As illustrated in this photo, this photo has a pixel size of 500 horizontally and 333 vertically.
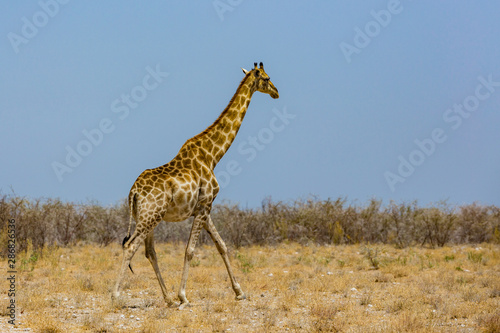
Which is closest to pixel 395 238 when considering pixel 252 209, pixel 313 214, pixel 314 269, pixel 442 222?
pixel 442 222

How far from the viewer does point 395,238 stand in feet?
72.9

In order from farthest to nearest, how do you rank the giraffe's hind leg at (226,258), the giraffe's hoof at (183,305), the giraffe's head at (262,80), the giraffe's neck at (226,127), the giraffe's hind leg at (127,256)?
the giraffe's head at (262,80), the giraffe's neck at (226,127), the giraffe's hind leg at (226,258), the giraffe's hoof at (183,305), the giraffe's hind leg at (127,256)

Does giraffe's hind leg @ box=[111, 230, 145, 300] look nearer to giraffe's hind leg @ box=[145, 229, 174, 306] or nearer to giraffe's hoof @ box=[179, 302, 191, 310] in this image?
giraffe's hind leg @ box=[145, 229, 174, 306]

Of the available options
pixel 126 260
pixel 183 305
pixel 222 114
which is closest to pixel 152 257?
pixel 126 260

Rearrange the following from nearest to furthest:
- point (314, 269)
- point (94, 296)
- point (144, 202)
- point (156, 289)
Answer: point (144, 202) < point (94, 296) < point (156, 289) < point (314, 269)

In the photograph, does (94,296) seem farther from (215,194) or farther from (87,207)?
(87,207)

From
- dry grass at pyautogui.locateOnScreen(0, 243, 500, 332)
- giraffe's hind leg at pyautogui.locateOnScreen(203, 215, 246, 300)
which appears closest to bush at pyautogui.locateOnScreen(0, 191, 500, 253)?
dry grass at pyautogui.locateOnScreen(0, 243, 500, 332)

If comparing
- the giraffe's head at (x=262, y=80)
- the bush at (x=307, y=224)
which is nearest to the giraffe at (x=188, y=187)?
the giraffe's head at (x=262, y=80)

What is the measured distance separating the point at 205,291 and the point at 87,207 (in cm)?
1257

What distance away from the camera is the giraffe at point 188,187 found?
9242mm

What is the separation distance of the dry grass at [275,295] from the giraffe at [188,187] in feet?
2.44

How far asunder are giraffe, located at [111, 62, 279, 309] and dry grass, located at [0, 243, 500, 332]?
0.74 metres

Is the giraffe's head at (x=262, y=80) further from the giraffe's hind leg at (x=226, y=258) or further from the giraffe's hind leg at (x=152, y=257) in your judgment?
the giraffe's hind leg at (x=152, y=257)

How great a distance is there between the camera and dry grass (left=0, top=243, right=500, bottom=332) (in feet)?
28.0
